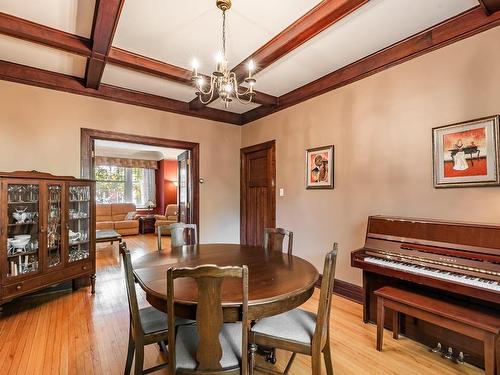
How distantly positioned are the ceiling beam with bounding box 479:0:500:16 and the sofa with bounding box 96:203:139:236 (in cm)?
821

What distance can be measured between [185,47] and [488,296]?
10.2ft

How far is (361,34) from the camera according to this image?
8.02 ft

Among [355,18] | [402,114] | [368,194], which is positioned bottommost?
[368,194]

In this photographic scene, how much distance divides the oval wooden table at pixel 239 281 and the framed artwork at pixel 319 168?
1442 mm

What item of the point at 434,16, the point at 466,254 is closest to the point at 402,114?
the point at 434,16

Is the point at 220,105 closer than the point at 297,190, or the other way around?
the point at 297,190

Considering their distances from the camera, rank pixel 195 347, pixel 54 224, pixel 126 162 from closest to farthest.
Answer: pixel 195 347, pixel 54 224, pixel 126 162

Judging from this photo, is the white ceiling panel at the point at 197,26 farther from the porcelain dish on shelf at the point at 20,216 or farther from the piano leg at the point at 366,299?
the piano leg at the point at 366,299

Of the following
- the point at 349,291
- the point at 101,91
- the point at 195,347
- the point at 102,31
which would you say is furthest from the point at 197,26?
the point at 349,291

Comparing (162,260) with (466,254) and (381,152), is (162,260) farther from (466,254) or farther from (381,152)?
(381,152)

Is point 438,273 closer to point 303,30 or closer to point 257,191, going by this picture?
point 303,30

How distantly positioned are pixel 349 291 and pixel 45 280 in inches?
133

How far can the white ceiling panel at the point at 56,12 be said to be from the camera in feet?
6.71

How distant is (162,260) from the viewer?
205cm
